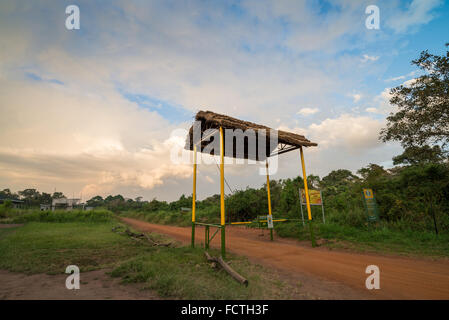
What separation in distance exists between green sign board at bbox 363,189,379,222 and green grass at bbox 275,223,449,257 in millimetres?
488

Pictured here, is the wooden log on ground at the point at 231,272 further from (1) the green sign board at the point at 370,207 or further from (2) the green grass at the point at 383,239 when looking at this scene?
(1) the green sign board at the point at 370,207

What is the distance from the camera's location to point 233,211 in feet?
64.8

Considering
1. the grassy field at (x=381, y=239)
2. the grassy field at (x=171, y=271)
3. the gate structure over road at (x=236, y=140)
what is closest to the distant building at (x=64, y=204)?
the grassy field at (x=171, y=271)

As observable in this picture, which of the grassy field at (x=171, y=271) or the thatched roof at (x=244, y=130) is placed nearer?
the grassy field at (x=171, y=271)

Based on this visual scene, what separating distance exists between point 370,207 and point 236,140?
23.2 ft

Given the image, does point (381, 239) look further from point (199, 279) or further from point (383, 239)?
point (199, 279)

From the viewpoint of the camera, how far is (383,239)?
827 centimetres

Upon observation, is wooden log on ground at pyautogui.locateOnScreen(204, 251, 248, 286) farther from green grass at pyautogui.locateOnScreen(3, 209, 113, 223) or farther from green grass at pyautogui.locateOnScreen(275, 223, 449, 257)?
green grass at pyautogui.locateOnScreen(3, 209, 113, 223)

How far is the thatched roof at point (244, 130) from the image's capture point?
7219 mm

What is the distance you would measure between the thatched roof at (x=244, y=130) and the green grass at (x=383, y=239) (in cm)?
420

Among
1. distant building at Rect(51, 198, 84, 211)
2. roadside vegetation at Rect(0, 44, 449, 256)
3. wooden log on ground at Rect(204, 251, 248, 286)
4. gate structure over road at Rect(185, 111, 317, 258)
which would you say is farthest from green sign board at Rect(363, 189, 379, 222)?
distant building at Rect(51, 198, 84, 211)

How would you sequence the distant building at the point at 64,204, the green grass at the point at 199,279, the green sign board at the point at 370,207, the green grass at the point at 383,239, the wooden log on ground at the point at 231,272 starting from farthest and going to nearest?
the distant building at the point at 64,204 < the green sign board at the point at 370,207 < the green grass at the point at 383,239 < the wooden log on ground at the point at 231,272 < the green grass at the point at 199,279

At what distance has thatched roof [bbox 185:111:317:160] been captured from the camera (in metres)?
7.22

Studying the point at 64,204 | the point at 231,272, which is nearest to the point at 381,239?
the point at 231,272
